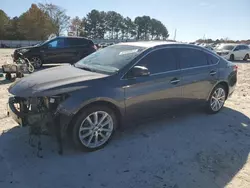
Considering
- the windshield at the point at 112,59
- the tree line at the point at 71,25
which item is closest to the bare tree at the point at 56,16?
the tree line at the point at 71,25

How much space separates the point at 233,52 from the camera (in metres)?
21.4

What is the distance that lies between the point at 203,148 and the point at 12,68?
7.42 meters

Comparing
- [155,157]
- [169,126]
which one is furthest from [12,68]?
[155,157]

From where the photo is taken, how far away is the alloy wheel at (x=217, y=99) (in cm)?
562

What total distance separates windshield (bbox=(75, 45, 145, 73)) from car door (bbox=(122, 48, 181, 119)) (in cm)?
24

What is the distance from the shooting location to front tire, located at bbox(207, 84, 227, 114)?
18.3 feet

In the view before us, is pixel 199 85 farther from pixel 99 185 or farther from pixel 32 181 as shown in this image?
pixel 32 181

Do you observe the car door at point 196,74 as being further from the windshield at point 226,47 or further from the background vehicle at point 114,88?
the windshield at point 226,47

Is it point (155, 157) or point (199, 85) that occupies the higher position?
point (199, 85)

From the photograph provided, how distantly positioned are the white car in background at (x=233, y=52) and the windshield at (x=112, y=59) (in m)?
18.3

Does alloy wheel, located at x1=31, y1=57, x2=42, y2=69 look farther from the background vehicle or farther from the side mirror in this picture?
the side mirror

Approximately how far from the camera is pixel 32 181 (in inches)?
120

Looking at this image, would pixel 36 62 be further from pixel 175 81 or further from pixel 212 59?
pixel 175 81

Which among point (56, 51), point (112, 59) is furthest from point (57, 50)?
point (112, 59)
